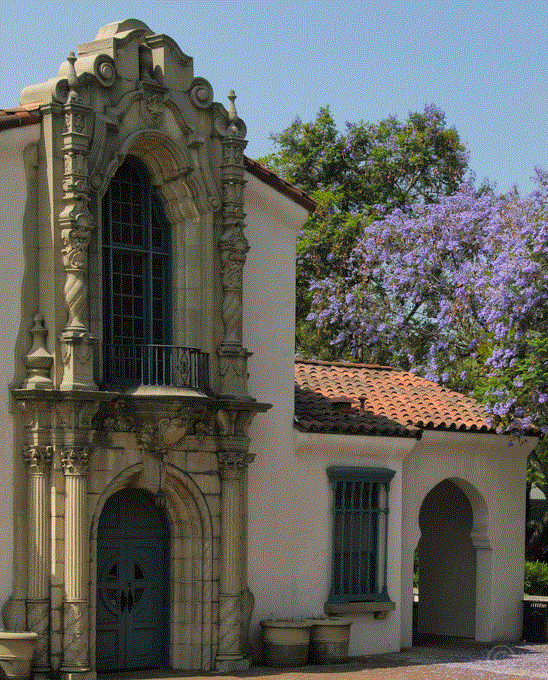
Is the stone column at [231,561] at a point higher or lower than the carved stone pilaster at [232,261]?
lower

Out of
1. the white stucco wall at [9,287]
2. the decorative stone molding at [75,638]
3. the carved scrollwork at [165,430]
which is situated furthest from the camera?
the carved scrollwork at [165,430]

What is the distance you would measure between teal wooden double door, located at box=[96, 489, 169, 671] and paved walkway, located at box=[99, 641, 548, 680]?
42cm

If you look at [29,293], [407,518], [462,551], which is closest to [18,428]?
[29,293]

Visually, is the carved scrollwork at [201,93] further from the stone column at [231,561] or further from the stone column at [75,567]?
the stone column at [75,567]

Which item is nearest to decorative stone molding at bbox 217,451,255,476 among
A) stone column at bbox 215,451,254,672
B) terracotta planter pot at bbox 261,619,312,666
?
stone column at bbox 215,451,254,672

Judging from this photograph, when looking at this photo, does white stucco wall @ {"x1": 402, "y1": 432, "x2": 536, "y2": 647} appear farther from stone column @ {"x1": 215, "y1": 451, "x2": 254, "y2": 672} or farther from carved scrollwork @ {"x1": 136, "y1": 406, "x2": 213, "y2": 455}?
carved scrollwork @ {"x1": 136, "y1": 406, "x2": 213, "y2": 455}

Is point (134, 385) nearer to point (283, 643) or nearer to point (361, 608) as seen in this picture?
point (283, 643)

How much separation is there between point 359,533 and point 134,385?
495cm

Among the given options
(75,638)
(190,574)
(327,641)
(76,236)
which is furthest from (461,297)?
(75,638)

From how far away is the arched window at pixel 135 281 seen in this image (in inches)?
726

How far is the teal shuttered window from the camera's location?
2091 cm

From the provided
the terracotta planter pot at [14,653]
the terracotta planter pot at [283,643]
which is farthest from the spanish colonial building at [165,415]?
the terracotta planter pot at [14,653]

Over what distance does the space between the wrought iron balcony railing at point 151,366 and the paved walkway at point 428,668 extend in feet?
12.8

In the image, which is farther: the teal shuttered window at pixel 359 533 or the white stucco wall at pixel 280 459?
the teal shuttered window at pixel 359 533
